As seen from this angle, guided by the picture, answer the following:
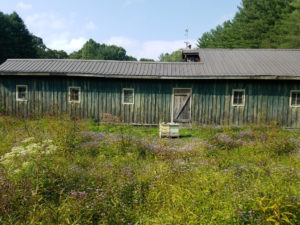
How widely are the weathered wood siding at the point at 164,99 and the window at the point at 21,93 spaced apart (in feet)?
0.73

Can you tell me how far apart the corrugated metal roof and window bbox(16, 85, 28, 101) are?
0.95 m

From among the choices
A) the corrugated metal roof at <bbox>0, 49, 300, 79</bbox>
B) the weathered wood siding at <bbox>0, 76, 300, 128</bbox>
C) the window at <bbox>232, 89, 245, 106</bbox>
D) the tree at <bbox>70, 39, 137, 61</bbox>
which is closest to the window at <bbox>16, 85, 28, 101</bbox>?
the weathered wood siding at <bbox>0, 76, 300, 128</bbox>

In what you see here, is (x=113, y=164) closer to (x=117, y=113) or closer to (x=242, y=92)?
(x=117, y=113)

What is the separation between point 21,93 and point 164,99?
27.5 feet

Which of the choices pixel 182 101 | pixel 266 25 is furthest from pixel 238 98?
pixel 266 25

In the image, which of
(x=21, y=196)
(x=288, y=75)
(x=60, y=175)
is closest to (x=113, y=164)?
(x=60, y=175)

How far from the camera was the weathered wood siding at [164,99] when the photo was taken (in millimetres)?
12133

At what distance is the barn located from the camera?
12086 millimetres

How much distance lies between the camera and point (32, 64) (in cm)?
1366

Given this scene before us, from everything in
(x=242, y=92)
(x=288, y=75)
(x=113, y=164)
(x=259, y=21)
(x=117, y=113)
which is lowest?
(x=113, y=164)

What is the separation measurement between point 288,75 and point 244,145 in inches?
273

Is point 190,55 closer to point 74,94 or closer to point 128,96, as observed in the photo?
point 128,96

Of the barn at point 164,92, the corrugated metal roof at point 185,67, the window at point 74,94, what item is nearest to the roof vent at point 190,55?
the corrugated metal roof at point 185,67

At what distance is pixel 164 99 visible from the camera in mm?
12359
